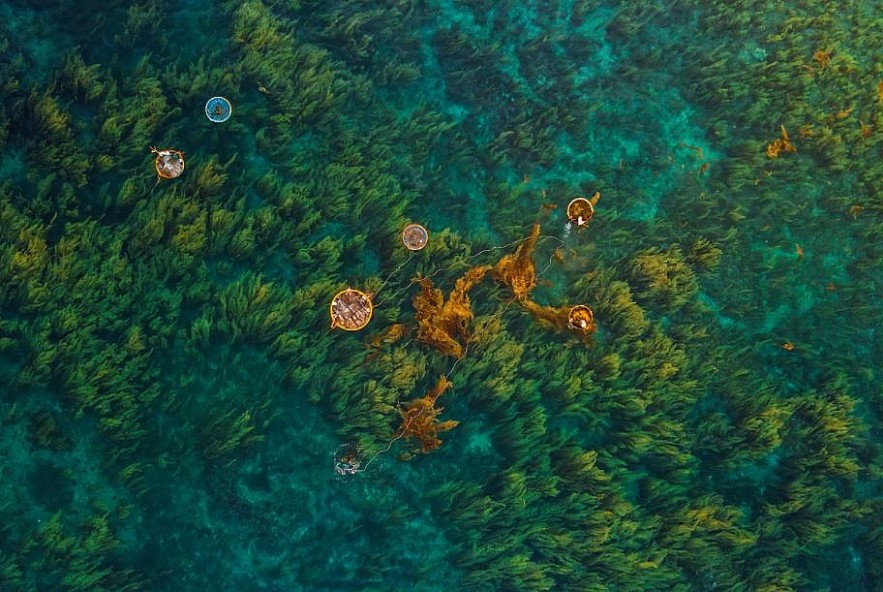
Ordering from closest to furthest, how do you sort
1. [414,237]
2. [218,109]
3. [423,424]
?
[423,424] < [218,109] < [414,237]

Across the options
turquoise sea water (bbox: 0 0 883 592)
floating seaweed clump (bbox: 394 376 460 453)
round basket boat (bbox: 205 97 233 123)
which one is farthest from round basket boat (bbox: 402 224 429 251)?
round basket boat (bbox: 205 97 233 123)

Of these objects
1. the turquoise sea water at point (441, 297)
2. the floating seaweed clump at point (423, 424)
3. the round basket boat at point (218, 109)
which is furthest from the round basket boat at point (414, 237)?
the round basket boat at point (218, 109)

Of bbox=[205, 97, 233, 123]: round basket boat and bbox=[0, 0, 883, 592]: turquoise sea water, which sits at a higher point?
bbox=[205, 97, 233, 123]: round basket boat

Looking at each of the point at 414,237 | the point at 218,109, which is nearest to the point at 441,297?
the point at 414,237

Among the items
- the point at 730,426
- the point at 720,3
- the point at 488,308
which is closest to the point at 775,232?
the point at 730,426

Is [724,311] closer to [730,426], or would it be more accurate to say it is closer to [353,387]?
[730,426]

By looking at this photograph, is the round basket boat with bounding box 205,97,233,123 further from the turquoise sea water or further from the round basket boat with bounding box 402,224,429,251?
the round basket boat with bounding box 402,224,429,251

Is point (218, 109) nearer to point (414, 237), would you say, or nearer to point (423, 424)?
point (414, 237)

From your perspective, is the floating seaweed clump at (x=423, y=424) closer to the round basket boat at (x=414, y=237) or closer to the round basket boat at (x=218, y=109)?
the round basket boat at (x=414, y=237)

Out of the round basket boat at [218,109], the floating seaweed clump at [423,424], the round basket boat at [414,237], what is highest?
the round basket boat at [218,109]
